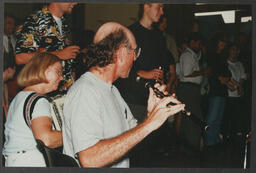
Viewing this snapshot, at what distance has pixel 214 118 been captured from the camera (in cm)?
247

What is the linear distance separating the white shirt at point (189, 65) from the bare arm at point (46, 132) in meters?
1.04

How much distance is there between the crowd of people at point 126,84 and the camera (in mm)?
2320

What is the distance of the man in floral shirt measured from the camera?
2420 millimetres

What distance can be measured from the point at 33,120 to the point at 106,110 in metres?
0.54

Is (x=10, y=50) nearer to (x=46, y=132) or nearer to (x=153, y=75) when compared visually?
(x=46, y=132)

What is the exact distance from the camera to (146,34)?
2.44 m

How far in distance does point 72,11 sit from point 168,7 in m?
0.74

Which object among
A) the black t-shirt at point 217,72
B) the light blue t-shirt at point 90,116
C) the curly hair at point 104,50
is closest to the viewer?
the light blue t-shirt at point 90,116

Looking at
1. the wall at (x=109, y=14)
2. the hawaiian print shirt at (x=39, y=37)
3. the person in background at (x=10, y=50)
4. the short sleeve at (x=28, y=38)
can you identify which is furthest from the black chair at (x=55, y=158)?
the wall at (x=109, y=14)

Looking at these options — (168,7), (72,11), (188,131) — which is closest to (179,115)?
(188,131)

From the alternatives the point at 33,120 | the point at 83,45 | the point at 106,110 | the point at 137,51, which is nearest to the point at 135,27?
the point at 137,51

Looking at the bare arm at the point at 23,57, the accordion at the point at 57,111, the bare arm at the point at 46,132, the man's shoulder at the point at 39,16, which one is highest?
the man's shoulder at the point at 39,16

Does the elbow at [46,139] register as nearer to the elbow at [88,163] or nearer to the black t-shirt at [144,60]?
the elbow at [88,163]

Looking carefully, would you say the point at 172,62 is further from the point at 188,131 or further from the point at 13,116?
the point at 13,116
